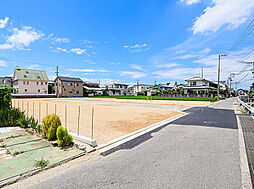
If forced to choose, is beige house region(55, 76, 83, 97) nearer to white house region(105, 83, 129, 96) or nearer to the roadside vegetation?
white house region(105, 83, 129, 96)

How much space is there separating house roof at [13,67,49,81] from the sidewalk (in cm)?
4459

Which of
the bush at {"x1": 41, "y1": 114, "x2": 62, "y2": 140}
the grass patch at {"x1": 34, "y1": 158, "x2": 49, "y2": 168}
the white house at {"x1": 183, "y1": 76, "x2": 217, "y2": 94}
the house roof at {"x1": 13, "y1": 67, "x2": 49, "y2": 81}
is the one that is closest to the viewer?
the grass patch at {"x1": 34, "y1": 158, "x2": 49, "y2": 168}

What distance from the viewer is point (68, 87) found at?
4675cm

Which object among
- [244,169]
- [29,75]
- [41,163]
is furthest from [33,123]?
[29,75]

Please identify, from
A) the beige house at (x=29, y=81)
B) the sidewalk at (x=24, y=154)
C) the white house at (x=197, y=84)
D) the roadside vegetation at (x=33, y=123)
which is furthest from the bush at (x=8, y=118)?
the white house at (x=197, y=84)

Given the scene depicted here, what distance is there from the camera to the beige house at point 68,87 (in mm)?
44688

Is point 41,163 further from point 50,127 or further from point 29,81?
point 29,81

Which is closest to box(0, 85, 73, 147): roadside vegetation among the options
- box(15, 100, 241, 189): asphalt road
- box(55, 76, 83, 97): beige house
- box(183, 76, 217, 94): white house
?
box(15, 100, 241, 189): asphalt road

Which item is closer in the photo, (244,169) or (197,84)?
(244,169)

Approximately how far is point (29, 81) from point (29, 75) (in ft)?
7.74

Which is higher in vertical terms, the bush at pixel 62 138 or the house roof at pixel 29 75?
the house roof at pixel 29 75

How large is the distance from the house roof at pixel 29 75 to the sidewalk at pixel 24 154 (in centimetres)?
4459

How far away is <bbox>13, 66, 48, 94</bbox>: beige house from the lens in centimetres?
3916

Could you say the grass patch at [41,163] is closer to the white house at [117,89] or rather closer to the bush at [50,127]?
the bush at [50,127]
